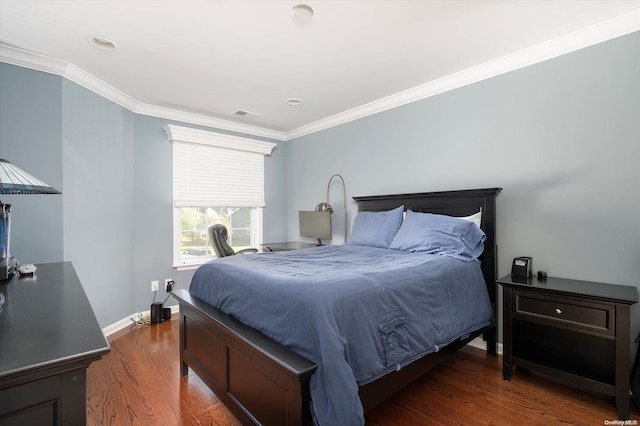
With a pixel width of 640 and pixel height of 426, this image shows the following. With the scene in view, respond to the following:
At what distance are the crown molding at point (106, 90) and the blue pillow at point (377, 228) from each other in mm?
2315

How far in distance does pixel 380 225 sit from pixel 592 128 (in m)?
1.81

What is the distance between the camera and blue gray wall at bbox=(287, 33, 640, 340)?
2182 mm

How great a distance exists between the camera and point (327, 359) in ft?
4.33

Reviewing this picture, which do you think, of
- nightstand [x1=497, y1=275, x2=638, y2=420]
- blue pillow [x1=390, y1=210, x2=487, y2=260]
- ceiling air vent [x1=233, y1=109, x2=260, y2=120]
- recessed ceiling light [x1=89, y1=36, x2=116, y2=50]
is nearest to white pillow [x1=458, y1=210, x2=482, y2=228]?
blue pillow [x1=390, y1=210, x2=487, y2=260]

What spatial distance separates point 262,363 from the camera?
1.52 m

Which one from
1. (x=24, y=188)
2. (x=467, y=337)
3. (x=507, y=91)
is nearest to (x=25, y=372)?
(x=24, y=188)

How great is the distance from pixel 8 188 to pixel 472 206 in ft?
10.2

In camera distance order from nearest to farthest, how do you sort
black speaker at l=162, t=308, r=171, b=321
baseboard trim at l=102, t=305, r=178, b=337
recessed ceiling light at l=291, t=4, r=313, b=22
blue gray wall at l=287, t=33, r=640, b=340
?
recessed ceiling light at l=291, t=4, r=313, b=22 < blue gray wall at l=287, t=33, r=640, b=340 < baseboard trim at l=102, t=305, r=178, b=337 < black speaker at l=162, t=308, r=171, b=321

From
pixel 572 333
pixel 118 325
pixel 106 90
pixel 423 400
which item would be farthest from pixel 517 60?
pixel 118 325

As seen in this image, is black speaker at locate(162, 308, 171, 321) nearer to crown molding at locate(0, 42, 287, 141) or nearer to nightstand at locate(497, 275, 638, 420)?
crown molding at locate(0, 42, 287, 141)

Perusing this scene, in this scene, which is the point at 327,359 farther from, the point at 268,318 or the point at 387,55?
the point at 387,55

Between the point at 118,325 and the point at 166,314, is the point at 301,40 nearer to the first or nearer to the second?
the point at 166,314

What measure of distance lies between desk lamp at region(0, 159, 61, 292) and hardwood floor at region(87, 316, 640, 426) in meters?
1.01

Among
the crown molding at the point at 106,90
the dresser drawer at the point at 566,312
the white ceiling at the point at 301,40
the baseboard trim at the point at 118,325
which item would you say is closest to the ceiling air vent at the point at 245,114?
the crown molding at the point at 106,90
